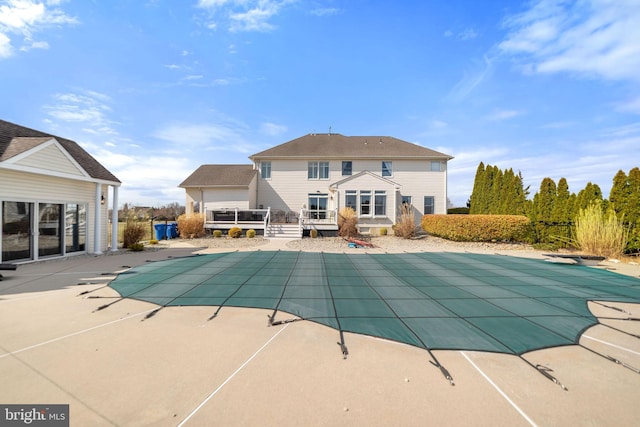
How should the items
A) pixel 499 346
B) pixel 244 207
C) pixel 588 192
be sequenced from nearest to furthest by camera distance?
pixel 499 346 → pixel 588 192 → pixel 244 207

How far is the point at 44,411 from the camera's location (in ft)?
7.34

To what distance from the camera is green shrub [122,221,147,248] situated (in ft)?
39.3

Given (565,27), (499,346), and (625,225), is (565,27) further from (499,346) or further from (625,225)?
(499,346)

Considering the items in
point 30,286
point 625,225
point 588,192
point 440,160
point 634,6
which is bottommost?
point 30,286

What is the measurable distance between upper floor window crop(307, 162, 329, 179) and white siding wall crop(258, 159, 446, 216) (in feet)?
1.11

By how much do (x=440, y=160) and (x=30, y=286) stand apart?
22.6m

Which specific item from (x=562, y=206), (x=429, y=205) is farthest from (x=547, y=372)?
(x=429, y=205)

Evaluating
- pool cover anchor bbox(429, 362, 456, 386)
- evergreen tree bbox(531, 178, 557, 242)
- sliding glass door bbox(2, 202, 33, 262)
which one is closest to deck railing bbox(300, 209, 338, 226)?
evergreen tree bbox(531, 178, 557, 242)

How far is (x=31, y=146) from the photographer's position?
29.0 feet

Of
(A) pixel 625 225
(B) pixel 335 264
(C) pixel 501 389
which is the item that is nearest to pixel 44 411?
(C) pixel 501 389

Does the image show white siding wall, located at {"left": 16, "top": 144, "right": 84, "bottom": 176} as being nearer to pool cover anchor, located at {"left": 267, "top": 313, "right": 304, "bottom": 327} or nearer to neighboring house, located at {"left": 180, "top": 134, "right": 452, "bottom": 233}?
neighboring house, located at {"left": 180, "top": 134, "right": 452, "bottom": 233}

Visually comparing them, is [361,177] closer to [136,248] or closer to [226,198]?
[226,198]

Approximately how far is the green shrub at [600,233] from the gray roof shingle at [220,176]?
18.7 meters

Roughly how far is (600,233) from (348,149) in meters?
15.8
